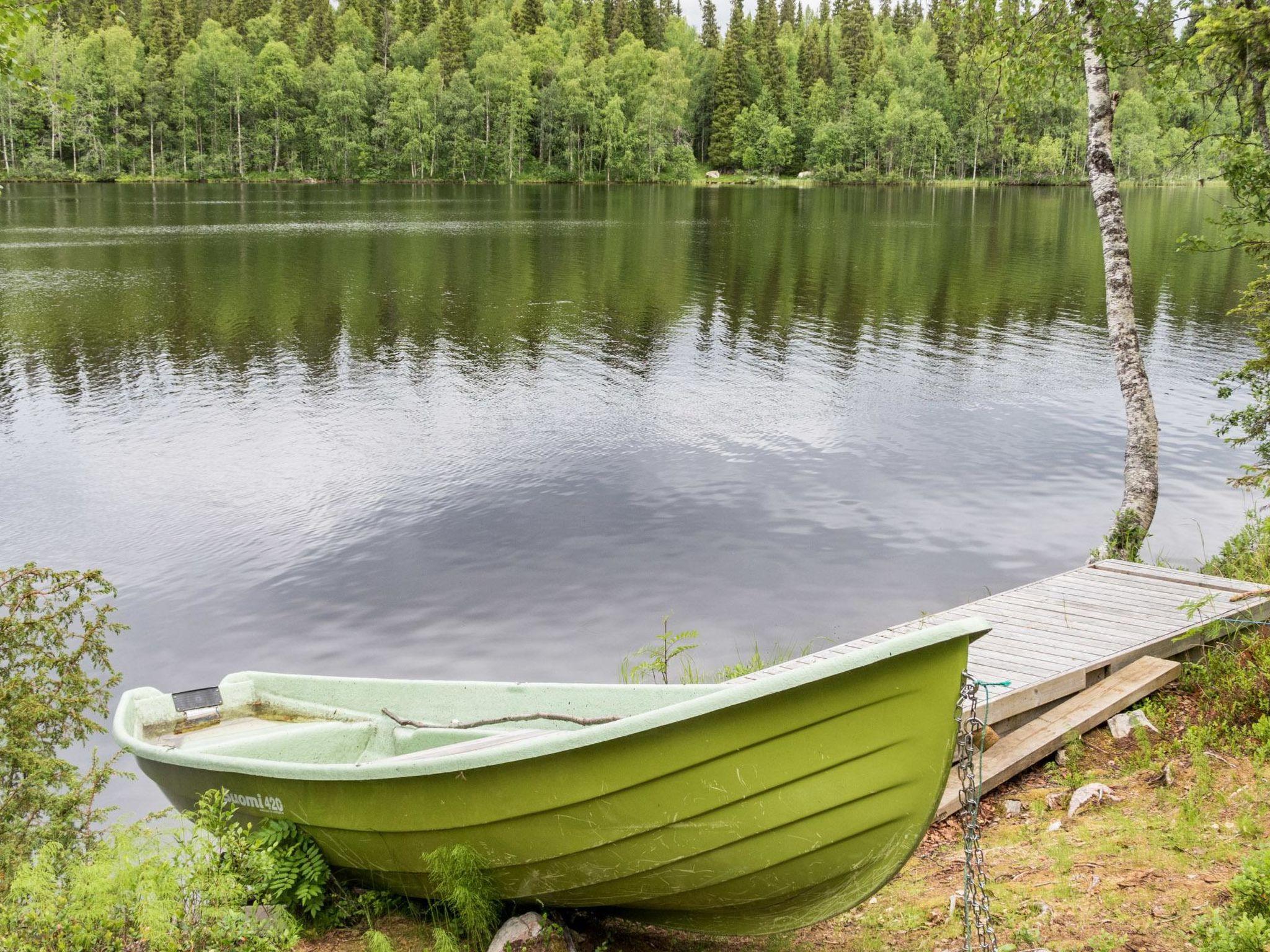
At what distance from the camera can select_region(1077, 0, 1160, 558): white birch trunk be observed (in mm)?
10117

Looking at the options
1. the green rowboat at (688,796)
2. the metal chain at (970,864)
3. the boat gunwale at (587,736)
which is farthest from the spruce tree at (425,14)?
the metal chain at (970,864)

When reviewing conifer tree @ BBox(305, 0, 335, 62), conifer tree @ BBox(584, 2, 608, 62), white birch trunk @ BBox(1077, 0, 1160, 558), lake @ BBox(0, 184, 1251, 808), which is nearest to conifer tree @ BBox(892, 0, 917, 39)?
conifer tree @ BBox(584, 2, 608, 62)

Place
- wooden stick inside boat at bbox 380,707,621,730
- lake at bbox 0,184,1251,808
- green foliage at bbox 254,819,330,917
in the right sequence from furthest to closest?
lake at bbox 0,184,1251,808, wooden stick inside boat at bbox 380,707,621,730, green foliage at bbox 254,819,330,917

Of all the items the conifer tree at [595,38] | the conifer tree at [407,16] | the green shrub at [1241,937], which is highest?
the conifer tree at [407,16]

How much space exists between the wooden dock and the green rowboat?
137 centimetres

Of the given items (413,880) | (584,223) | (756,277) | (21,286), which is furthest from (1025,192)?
(413,880)

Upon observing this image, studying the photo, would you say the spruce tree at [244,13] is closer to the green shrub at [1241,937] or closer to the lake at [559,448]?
the lake at [559,448]

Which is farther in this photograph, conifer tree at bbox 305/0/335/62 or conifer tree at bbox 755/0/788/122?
conifer tree at bbox 755/0/788/122

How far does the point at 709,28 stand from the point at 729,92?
25826mm

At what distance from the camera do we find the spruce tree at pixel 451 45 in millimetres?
109750

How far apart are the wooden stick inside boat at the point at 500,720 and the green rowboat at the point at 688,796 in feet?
0.16

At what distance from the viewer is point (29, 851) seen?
538 cm

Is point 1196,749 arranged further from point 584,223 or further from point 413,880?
point 584,223

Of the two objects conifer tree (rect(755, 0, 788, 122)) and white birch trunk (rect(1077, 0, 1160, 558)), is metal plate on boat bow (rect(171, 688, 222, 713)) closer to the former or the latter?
white birch trunk (rect(1077, 0, 1160, 558))
